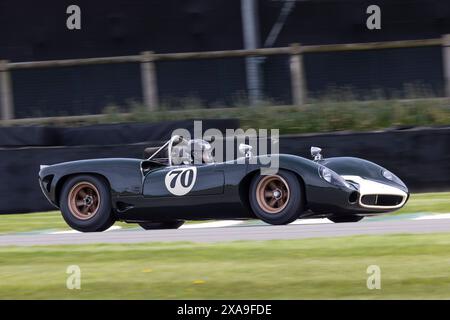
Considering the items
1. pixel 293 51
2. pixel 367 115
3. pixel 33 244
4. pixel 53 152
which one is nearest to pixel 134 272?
pixel 33 244

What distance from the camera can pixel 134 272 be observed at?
649cm

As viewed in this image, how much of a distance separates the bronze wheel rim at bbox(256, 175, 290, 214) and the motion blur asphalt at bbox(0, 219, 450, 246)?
0.59m

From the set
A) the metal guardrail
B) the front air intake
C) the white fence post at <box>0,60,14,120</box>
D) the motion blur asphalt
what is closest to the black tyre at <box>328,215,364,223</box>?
the motion blur asphalt

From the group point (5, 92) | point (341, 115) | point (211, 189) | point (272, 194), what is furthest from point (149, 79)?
point (272, 194)

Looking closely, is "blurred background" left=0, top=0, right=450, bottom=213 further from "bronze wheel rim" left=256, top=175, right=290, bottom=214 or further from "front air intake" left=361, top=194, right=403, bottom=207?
"bronze wheel rim" left=256, top=175, right=290, bottom=214

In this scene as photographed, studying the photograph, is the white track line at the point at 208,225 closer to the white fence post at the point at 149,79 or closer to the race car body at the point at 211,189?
the race car body at the point at 211,189

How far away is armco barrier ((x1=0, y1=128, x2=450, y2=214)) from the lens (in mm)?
11258

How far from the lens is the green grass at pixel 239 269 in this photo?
5.72 meters

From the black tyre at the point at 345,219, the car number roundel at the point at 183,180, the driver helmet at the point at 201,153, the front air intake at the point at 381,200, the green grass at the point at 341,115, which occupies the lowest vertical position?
the black tyre at the point at 345,219

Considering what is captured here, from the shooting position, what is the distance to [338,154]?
1136cm

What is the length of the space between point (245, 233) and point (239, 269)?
1658mm

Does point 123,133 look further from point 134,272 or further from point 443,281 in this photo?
point 443,281

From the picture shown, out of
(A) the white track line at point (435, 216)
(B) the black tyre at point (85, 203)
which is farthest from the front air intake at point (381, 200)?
(B) the black tyre at point (85, 203)

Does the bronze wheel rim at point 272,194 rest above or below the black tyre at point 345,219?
above
